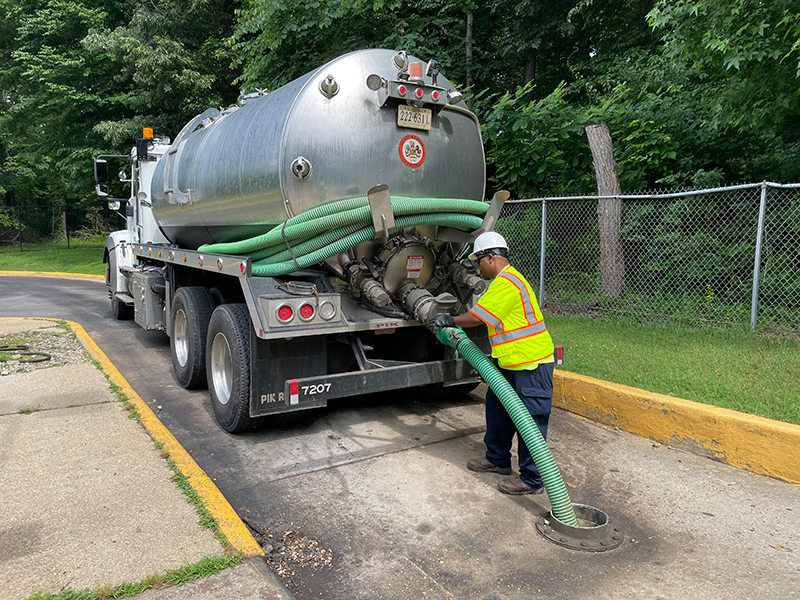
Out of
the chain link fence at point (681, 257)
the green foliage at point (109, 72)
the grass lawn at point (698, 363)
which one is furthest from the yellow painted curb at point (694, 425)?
the green foliage at point (109, 72)

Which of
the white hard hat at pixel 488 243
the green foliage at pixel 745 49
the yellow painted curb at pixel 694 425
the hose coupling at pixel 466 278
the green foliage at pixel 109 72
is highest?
the green foliage at pixel 109 72

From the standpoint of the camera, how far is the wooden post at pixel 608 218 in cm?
859

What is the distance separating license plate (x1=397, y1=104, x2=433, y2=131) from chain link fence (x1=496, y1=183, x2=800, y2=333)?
385cm

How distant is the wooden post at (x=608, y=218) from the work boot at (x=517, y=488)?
17.5 feet

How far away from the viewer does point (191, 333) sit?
221 inches

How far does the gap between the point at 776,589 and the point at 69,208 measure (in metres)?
34.4

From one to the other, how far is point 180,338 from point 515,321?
3.94m

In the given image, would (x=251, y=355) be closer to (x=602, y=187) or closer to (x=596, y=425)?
(x=596, y=425)

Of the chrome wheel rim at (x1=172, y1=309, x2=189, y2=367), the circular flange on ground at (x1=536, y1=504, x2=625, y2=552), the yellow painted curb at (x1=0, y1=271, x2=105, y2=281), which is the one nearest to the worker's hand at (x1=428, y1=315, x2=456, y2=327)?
the circular flange on ground at (x1=536, y1=504, x2=625, y2=552)

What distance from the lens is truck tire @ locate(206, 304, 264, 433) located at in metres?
4.44

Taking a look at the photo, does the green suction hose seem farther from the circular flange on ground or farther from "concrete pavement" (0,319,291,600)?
"concrete pavement" (0,319,291,600)

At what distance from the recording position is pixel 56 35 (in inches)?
781

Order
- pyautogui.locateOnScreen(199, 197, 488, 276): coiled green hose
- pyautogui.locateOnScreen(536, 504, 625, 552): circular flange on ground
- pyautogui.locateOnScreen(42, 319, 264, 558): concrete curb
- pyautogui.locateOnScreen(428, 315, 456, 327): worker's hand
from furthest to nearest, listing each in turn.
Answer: pyautogui.locateOnScreen(199, 197, 488, 276): coiled green hose < pyautogui.locateOnScreen(428, 315, 456, 327): worker's hand < pyautogui.locateOnScreen(536, 504, 625, 552): circular flange on ground < pyautogui.locateOnScreen(42, 319, 264, 558): concrete curb

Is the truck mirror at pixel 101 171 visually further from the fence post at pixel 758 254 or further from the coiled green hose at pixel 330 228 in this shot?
the fence post at pixel 758 254
